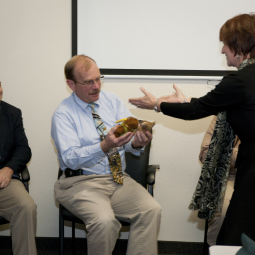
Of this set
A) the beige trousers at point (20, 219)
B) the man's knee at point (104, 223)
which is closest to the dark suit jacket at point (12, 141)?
the beige trousers at point (20, 219)

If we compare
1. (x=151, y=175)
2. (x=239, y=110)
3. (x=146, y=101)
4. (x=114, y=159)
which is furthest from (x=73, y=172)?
(x=239, y=110)

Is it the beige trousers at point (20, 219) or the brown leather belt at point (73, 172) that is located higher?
the brown leather belt at point (73, 172)

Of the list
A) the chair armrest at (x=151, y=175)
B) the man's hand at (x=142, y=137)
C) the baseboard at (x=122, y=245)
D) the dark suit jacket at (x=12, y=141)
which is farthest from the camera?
the baseboard at (x=122, y=245)

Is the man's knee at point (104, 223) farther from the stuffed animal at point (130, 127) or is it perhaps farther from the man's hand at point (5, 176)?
the man's hand at point (5, 176)

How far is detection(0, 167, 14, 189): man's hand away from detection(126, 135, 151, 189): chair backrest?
0.84 m

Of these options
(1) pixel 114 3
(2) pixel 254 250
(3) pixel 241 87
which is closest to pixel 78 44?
(1) pixel 114 3

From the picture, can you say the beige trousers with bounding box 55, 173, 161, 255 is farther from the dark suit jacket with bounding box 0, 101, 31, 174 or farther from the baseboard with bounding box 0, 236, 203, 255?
the baseboard with bounding box 0, 236, 203, 255

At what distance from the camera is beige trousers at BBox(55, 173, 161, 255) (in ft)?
5.84

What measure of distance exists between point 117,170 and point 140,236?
0.46 metres

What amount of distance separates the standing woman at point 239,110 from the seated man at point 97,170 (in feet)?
1.45

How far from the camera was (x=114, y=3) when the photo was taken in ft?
8.16

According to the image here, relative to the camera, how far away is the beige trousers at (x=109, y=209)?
70.1 inches

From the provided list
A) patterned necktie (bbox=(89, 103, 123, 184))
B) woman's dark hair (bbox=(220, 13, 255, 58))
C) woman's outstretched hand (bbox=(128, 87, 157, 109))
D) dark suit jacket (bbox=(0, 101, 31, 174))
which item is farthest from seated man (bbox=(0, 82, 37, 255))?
woman's dark hair (bbox=(220, 13, 255, 58))

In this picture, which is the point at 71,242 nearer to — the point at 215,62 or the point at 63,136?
the point at 63,136
